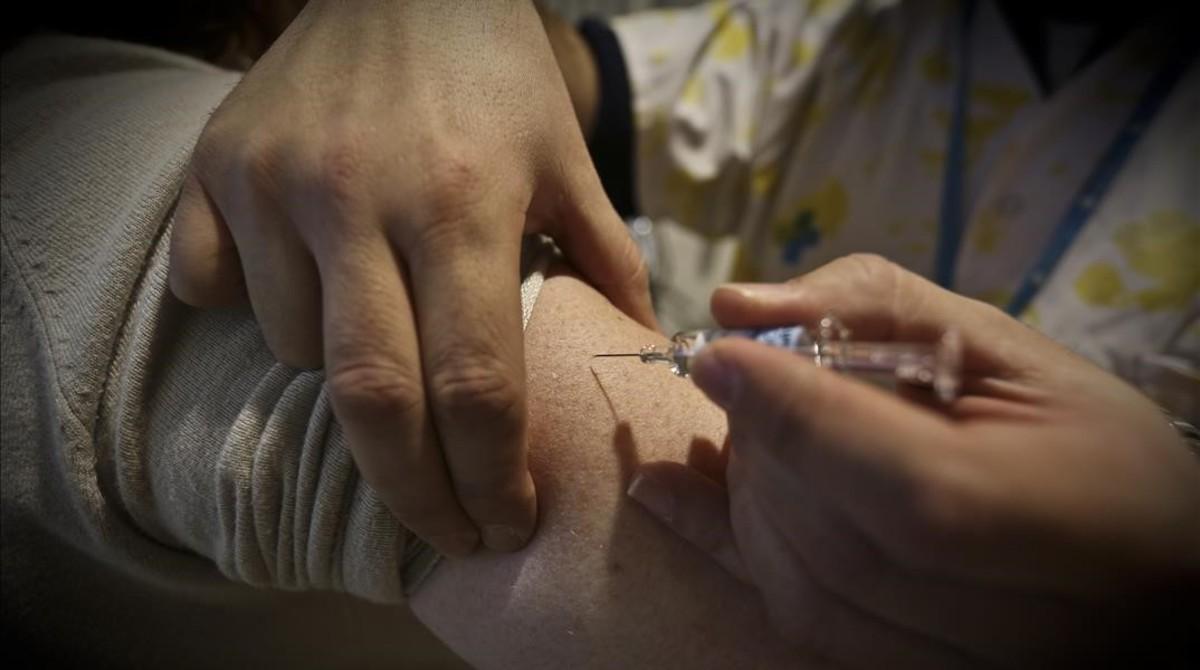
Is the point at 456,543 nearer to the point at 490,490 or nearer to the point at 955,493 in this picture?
the point at 490,490

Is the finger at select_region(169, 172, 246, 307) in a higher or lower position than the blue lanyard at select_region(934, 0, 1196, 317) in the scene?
higher

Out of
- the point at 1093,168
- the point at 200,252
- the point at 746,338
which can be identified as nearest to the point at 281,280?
the point at 200,252

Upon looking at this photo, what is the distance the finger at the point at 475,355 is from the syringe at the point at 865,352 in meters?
0.11

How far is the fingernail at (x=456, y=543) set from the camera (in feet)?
1.72

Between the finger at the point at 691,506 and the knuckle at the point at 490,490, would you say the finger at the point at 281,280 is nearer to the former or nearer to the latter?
the knuckle at the point at 490,490

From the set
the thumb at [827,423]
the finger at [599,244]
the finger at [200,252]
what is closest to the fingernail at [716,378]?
the thumb at [827,423]

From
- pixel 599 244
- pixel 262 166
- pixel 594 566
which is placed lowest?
pixel 594 566

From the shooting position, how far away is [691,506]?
0.52m

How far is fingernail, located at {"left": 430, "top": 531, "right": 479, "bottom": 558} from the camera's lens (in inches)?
20.7

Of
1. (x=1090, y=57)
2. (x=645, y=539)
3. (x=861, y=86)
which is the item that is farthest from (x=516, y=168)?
(x=1090, y=57)

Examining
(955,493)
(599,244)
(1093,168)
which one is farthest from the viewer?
(1093,168)

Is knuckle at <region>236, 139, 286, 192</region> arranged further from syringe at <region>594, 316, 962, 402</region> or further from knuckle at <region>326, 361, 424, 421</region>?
syringe at <region>594, 316, 962, 402</region>

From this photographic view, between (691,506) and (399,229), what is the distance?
0.26 meters

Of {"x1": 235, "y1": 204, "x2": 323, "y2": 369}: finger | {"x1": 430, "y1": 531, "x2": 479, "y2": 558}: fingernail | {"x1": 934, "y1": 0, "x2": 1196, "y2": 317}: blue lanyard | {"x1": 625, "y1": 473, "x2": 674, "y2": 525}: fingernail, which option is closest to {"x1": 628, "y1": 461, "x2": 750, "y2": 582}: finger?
{"x1": 625, "y1": 473, "x2": 674, "y2": 525}: fingernail
